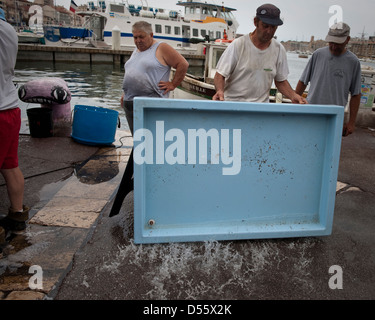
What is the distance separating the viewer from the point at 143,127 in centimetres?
252

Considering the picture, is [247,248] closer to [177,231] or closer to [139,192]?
[177,231]

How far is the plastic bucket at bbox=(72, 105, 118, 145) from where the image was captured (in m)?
5.75

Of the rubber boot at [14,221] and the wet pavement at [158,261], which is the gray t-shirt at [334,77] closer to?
the wet pavement at [158,261]

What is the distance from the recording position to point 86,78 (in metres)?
23.8

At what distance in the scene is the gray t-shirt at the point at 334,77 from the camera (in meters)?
4.05

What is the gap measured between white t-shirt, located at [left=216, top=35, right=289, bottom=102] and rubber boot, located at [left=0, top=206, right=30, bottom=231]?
2393 millimetres

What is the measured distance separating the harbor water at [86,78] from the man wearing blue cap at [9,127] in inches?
323

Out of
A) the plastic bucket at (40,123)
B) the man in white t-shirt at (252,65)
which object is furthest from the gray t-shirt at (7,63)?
the plastic bucket at (40,123)

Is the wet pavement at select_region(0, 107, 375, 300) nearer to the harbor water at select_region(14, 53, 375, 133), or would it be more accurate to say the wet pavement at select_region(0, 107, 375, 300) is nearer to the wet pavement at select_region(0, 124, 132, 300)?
the wet pavement at select_region(0, 124, 132, 300)

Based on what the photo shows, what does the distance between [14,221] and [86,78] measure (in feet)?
74.1

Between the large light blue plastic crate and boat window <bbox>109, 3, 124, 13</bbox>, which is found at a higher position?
boat window <bbox>109, 3, 124, 13</bbox>

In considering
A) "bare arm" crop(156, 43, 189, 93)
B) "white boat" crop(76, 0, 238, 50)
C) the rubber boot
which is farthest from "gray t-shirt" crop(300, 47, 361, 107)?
"white boat" crop(76, 0, 238, 50)

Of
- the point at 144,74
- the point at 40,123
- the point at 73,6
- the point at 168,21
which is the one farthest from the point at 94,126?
the point at 73,6

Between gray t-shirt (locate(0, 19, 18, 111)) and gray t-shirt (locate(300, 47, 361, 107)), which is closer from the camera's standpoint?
gray t-shirt (locate(0, 19, 18, 111))
